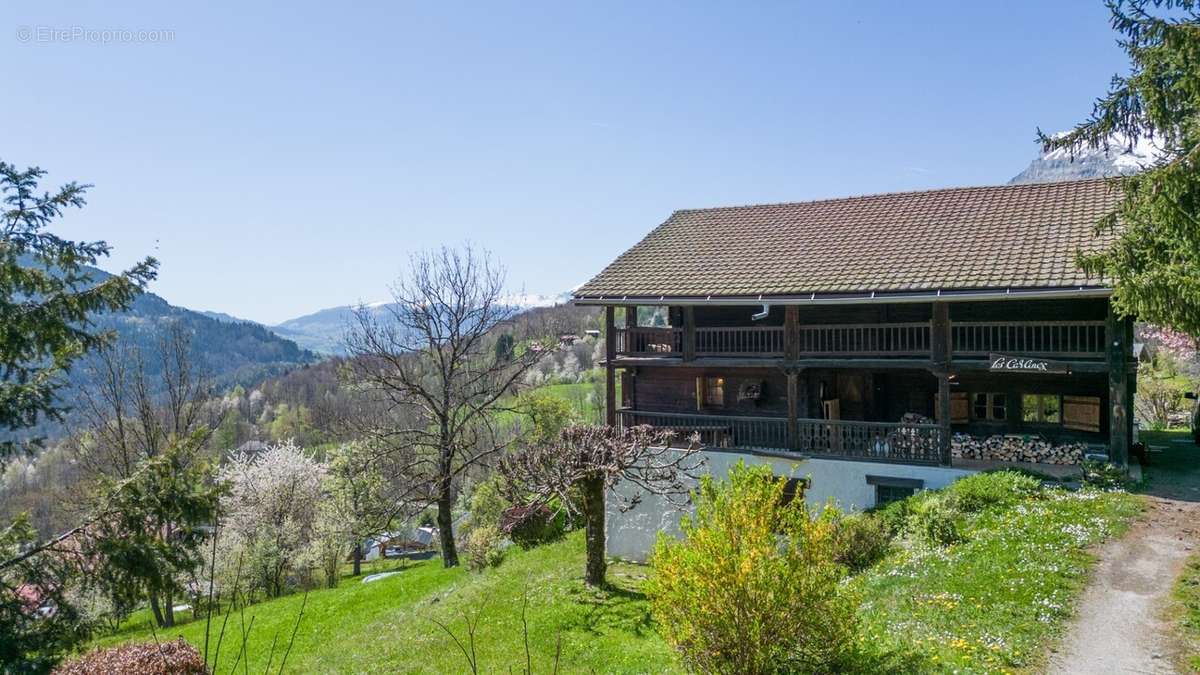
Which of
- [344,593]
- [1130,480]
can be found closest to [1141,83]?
[1130,480]

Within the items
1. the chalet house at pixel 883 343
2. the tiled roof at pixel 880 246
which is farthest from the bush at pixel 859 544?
the tiled roof at pixel 880 246

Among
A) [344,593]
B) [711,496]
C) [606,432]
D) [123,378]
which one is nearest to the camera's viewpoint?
[711,496]

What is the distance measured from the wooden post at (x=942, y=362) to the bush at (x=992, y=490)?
1.36 metres

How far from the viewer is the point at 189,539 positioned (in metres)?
9.77

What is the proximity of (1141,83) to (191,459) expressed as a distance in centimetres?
1651

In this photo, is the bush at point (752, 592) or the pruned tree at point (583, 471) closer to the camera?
the bush at point (752, 592)

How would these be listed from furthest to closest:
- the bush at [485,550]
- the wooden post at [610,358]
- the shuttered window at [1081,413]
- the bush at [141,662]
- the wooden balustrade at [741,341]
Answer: the bush at [485,550] → the wooden post at [610,358] → the wooden balustrade at [741,341] → the shuttered window at [1081,413] → the bush at [141,662]

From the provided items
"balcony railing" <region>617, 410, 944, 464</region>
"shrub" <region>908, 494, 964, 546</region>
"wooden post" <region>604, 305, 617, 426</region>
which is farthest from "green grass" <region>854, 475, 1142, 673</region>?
"wooden post" <region>604, 305, 617, 426</region>

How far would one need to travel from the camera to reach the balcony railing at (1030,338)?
16719 millimetres

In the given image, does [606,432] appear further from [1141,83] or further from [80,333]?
[1141,83]

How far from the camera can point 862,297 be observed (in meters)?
17.8

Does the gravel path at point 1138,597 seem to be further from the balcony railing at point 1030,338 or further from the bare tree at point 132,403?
the bare tree at point 132,403

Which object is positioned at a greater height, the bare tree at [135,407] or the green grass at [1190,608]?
the bare tree at [135,407]

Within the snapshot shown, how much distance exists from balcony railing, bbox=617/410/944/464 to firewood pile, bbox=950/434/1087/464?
2.80ft
